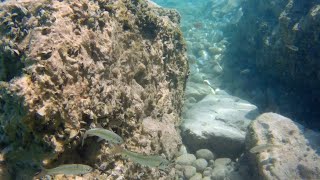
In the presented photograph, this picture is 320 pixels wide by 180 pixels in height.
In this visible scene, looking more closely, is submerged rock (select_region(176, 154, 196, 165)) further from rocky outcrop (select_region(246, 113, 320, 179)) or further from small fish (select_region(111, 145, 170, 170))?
small fish (select_region(111, 145, 170, 170))

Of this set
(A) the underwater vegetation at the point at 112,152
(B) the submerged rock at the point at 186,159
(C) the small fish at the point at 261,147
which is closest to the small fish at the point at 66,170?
(A) the underwater vegetation at the point at 112,152

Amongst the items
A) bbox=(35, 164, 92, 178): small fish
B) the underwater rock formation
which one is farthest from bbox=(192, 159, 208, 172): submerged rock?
bbox=(35, 164, 92, 178): small fish

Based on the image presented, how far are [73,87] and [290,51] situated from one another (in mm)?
6975

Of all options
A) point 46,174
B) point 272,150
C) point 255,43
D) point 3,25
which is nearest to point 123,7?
point 3,25

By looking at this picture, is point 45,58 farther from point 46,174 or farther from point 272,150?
point 272,150

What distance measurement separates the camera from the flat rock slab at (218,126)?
7449mm

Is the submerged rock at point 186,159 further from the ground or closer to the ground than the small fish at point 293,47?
closer to the ground

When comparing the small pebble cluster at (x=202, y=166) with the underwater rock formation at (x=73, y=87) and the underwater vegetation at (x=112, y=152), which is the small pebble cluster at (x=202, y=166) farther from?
the underwater vegetation at (x=112, y=152)

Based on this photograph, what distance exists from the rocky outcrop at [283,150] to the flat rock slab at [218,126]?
0.76 meters

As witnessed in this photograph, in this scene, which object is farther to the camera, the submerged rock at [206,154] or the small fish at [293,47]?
the small fish at [293,47]

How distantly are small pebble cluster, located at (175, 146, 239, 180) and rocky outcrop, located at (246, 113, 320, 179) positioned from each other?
71 centimetres

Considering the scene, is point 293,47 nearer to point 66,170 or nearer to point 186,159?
point 186,159

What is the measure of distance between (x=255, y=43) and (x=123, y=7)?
805 cm

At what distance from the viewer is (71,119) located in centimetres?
331
